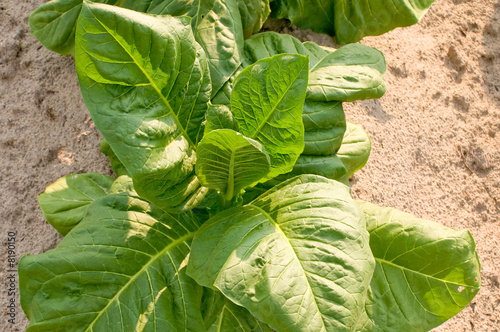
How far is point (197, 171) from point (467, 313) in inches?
46.0

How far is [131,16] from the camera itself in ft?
3.59

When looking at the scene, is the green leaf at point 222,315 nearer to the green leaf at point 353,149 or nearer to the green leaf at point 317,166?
the green leaf at point 317,166

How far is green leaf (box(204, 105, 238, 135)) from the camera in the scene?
1.23 m

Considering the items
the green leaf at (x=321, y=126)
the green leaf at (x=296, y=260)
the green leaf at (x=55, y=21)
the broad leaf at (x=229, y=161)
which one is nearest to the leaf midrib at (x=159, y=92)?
the broad leaf at (x=229, y=161)

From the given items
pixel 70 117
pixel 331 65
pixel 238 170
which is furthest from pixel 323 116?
pixel 70 117

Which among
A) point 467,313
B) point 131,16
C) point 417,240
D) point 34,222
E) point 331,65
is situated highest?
point 131,16

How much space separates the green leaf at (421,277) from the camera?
4.54 feet

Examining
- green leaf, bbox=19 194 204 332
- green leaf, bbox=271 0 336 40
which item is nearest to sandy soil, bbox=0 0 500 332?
green leaf, bbox=271 0 336 40

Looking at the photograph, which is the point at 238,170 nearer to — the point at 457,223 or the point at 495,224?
the point at 457,223

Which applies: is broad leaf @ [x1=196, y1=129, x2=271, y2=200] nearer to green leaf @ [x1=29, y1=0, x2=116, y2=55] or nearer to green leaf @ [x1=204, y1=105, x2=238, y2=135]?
green leaf @ [x1=204, y1=105, x2=238, y2=135]

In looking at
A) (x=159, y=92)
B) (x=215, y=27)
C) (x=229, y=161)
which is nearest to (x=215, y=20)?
(x=215, y=27)

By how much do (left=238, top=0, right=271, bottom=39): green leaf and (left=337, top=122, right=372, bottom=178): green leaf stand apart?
504 mm

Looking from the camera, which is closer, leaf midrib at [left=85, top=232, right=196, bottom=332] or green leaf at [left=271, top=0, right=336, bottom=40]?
leaf midrib at [left=85, top=232, right=196, bottom=332]

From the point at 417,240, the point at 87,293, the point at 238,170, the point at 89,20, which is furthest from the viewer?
the point at 417,240
